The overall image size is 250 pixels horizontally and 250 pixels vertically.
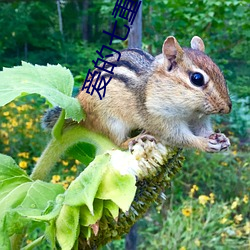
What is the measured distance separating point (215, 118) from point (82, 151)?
1.64m

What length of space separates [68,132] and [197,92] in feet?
Result: 0.66

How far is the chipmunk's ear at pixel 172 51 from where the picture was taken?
0.75 m

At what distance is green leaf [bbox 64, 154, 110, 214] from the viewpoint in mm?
492

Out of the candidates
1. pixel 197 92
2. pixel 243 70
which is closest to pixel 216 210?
pixel 243 70

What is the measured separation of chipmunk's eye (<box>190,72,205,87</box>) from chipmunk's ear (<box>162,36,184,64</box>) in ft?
0.14

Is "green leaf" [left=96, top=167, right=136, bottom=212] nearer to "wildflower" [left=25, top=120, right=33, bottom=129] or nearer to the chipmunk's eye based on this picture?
the chipmunk's eye

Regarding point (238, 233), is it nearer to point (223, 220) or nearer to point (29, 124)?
point (223, 220)

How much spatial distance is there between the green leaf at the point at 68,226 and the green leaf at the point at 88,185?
0.01 m

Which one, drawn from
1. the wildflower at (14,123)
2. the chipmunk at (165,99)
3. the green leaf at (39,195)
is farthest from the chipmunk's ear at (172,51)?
the wildflower at (14,123)

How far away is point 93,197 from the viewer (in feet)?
1.60

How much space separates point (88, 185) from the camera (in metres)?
0.50

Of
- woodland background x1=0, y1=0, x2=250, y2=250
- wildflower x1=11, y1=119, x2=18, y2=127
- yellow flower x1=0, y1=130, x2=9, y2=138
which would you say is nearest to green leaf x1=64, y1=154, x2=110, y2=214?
woodland background x1=0, y1=0, x2=250, y2=250

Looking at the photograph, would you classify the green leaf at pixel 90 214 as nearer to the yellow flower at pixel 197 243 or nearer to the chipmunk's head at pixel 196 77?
the chipmunk's head at pixel 196 77

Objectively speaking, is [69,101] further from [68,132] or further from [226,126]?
A: [226,126]
